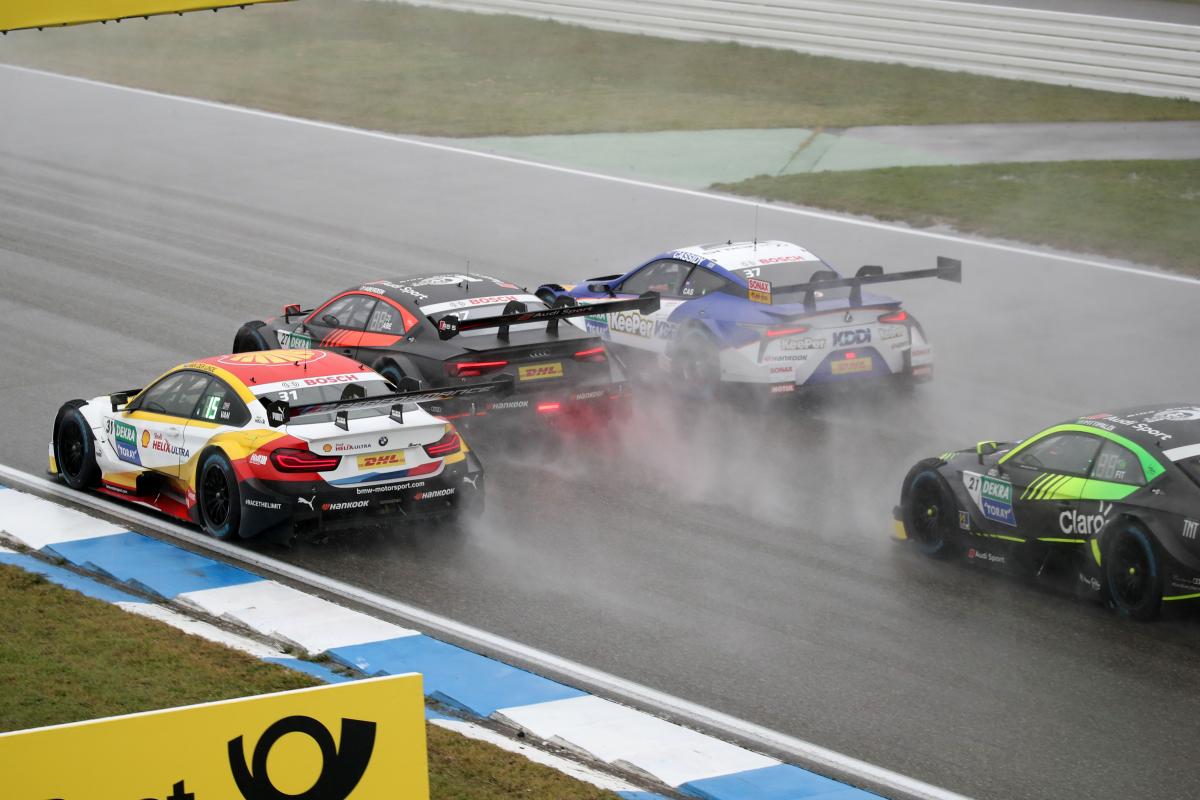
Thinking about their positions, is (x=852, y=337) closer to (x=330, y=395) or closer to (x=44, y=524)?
(x=330, y=395)

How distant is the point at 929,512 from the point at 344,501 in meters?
4.17

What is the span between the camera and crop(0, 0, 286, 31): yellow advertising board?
892 cm

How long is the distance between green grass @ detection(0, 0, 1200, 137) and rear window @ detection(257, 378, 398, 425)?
1780 cm

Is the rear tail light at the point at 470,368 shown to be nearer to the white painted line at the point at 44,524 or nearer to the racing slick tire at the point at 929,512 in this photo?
the white painted line at the point at 44,524

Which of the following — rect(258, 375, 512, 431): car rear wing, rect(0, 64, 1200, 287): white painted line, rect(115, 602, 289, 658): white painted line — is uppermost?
rect(0, 64, 1200, 287): white painted line

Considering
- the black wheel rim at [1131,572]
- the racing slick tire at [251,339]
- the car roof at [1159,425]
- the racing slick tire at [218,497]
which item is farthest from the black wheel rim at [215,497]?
the black wheel rim at [1131,572]

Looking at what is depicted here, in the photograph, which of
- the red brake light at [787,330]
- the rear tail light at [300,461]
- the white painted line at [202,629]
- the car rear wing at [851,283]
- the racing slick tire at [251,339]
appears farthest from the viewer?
the racing slick tire at [251,339]

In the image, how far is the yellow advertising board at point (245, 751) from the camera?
16.4 ft

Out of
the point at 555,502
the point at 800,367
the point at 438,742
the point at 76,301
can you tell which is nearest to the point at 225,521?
the point at 555,502

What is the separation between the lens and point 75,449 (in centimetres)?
1305

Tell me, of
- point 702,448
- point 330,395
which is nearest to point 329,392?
point 330,395

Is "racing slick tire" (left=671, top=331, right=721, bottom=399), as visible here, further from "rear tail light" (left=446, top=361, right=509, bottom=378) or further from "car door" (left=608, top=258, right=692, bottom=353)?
"rear tail light" (left=446, top=361, right=509, bottom=378)

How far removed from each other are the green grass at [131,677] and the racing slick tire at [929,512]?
4.47 meters

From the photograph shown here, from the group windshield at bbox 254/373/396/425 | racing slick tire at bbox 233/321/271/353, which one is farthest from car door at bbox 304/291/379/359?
windshield at bbox 254/373/396/425
